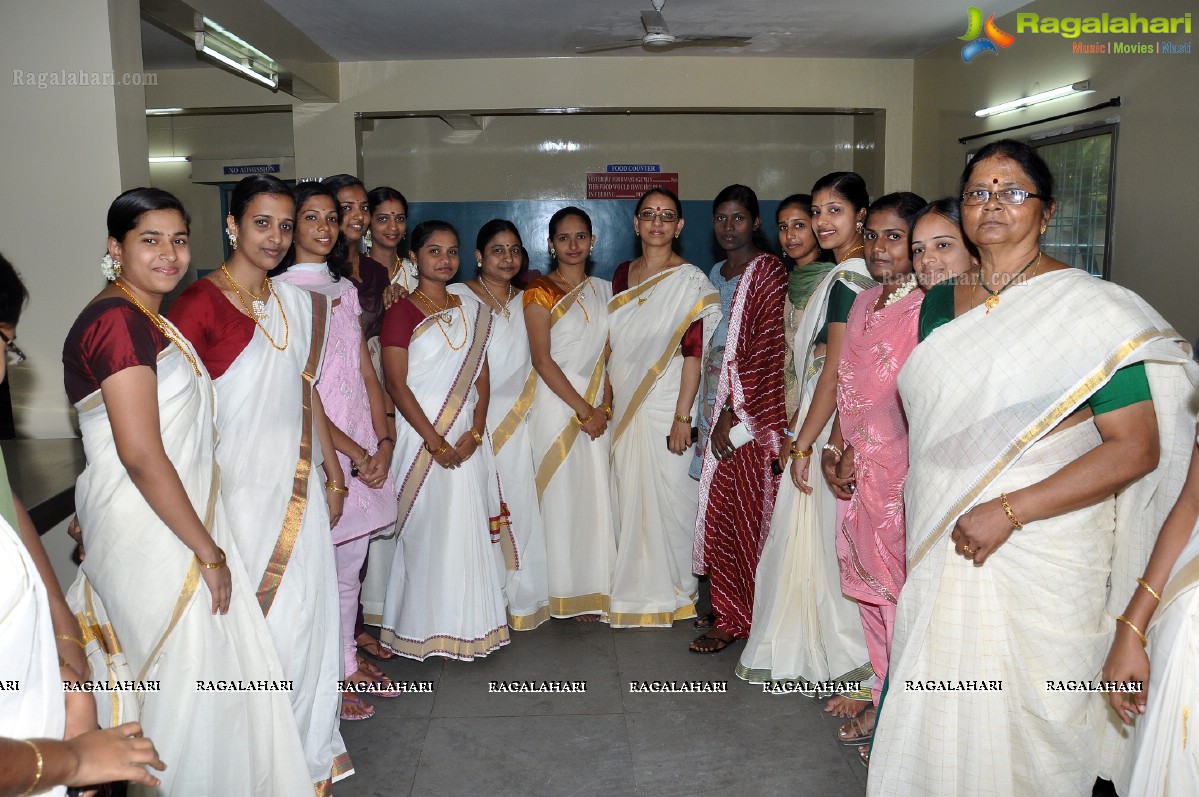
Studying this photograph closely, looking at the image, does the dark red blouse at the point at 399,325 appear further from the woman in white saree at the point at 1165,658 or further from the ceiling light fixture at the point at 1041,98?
the ceiling light fixture at the point at 1041,98

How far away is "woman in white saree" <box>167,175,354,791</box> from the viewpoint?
94.3 inches

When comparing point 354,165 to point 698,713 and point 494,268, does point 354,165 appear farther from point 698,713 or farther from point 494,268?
point 698,713

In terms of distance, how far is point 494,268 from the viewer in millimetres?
3693

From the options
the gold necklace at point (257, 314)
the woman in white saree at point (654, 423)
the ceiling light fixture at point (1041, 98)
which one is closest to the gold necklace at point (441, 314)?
the woman in white saree at point (654, 423)

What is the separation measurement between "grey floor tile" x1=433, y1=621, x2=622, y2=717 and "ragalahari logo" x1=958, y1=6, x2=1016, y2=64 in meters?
4.29

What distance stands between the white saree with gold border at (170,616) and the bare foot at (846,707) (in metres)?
1.79

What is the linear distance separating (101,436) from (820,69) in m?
6.03

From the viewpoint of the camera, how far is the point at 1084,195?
495 centimetres

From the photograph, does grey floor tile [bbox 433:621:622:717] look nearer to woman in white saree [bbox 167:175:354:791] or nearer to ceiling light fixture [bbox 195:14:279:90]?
woman in white saree [bbox 167:175:354:791]

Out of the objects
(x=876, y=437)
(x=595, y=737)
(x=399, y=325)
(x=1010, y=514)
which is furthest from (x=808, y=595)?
(x=399, y=325)

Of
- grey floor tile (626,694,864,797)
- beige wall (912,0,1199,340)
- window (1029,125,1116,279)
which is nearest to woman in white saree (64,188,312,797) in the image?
grey floor tile (626,694,864,797)

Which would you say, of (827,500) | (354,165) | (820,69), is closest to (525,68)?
(354,165)

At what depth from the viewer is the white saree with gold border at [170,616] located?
6.81 feet

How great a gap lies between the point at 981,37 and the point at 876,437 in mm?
4225
